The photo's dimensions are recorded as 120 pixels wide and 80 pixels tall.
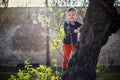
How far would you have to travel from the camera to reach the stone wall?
58.6 feet

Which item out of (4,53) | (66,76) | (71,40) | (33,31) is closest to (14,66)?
(4,53)

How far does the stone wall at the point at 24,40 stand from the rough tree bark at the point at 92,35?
12931mm

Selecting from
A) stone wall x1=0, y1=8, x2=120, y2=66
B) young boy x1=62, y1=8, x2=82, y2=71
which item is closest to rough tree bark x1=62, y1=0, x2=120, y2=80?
young boy x1=62, y1=8, x2=82, y2=71

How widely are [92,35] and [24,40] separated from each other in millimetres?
13727

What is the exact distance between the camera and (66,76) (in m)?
4.91

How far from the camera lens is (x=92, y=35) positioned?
468 centimetres

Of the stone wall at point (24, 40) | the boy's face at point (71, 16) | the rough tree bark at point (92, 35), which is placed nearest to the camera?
the rough tree bark at point (92, 35)

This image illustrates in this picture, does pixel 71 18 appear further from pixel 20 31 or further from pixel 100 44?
pixel 20 31

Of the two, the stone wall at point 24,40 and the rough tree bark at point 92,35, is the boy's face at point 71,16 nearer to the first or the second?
the rough tree bark at point 92,35

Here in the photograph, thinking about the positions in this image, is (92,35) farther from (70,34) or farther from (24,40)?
(24,40)

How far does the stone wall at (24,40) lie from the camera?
17.9 m

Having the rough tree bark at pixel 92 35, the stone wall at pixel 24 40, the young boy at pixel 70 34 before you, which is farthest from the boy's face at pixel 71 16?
the stone wall at pixel 24 40

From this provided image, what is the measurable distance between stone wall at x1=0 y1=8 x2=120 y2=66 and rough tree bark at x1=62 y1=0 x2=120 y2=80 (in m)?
12.9

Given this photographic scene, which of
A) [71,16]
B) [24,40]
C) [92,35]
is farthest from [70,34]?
[24,40]
